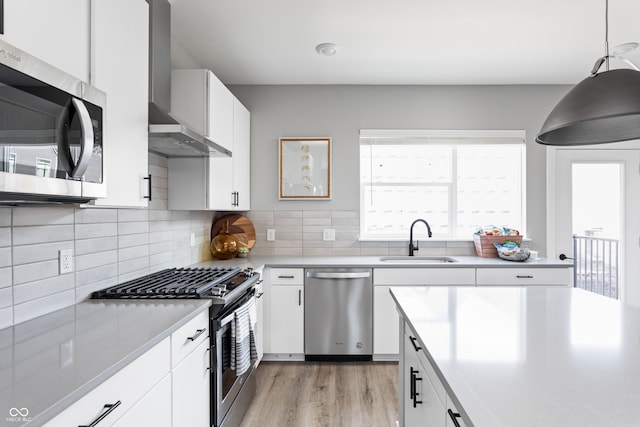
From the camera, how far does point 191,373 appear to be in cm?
154

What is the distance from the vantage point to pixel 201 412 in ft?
5.41

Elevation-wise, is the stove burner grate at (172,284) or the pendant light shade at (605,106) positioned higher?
the pendant light shade at (605,106)

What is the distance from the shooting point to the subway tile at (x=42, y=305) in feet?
4.44

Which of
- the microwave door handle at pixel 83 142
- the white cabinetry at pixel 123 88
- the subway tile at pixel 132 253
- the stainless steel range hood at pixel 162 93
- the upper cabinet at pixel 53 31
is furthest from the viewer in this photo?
the subway tile at pixel 132 253

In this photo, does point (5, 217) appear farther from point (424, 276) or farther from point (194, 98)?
point (424, 276)

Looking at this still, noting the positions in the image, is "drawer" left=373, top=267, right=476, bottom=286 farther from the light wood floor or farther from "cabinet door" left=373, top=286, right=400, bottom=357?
the light wood floor

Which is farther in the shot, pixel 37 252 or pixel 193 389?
pixel 193 389

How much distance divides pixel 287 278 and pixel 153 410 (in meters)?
1.83

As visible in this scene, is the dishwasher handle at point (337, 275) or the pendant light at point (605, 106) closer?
the pendant light at point (605, 106)

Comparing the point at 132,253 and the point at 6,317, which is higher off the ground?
the point at 132,253

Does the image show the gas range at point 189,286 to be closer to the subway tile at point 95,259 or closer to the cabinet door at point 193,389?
the subway tile at point 95,259

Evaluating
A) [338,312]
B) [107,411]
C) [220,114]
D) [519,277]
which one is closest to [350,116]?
[220,114]

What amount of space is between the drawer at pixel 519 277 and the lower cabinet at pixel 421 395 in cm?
155

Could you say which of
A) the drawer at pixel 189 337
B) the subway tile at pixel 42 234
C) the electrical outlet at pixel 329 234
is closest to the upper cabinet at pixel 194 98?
the subway tile at pixel 42 234
